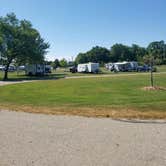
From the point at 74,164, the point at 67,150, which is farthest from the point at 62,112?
the point at 74,164

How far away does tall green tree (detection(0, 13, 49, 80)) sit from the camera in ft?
173

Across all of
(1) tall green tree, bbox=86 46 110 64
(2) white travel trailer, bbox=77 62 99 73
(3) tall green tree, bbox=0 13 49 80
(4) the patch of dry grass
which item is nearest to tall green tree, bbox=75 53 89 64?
(1) tall green tree, bbox=86 46 110 64

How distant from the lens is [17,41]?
5253 cm

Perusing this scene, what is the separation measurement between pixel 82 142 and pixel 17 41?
47.7 meters

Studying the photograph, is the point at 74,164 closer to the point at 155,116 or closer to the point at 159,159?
the point at 159,159

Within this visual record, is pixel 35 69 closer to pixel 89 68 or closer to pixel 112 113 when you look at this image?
pixel 89 68

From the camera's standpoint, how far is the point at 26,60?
55375 millimetres

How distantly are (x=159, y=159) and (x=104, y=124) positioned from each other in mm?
3384

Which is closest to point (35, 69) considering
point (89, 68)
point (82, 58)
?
point (89, 68)

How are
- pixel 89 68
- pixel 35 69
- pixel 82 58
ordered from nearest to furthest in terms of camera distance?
pixel 35 69 → pixel 89 68 → pixel 82 58

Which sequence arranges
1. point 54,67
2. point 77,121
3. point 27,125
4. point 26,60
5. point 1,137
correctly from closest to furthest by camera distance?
point 1,137
point 27,125
point 77,121
point 26,60
point 54,67

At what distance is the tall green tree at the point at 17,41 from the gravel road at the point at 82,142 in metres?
44.5

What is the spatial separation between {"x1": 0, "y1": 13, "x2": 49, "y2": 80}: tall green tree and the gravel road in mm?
44500

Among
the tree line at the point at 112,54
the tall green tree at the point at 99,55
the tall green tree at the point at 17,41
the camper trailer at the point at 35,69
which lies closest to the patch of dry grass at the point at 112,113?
the tall green tree at the point at 17,41
